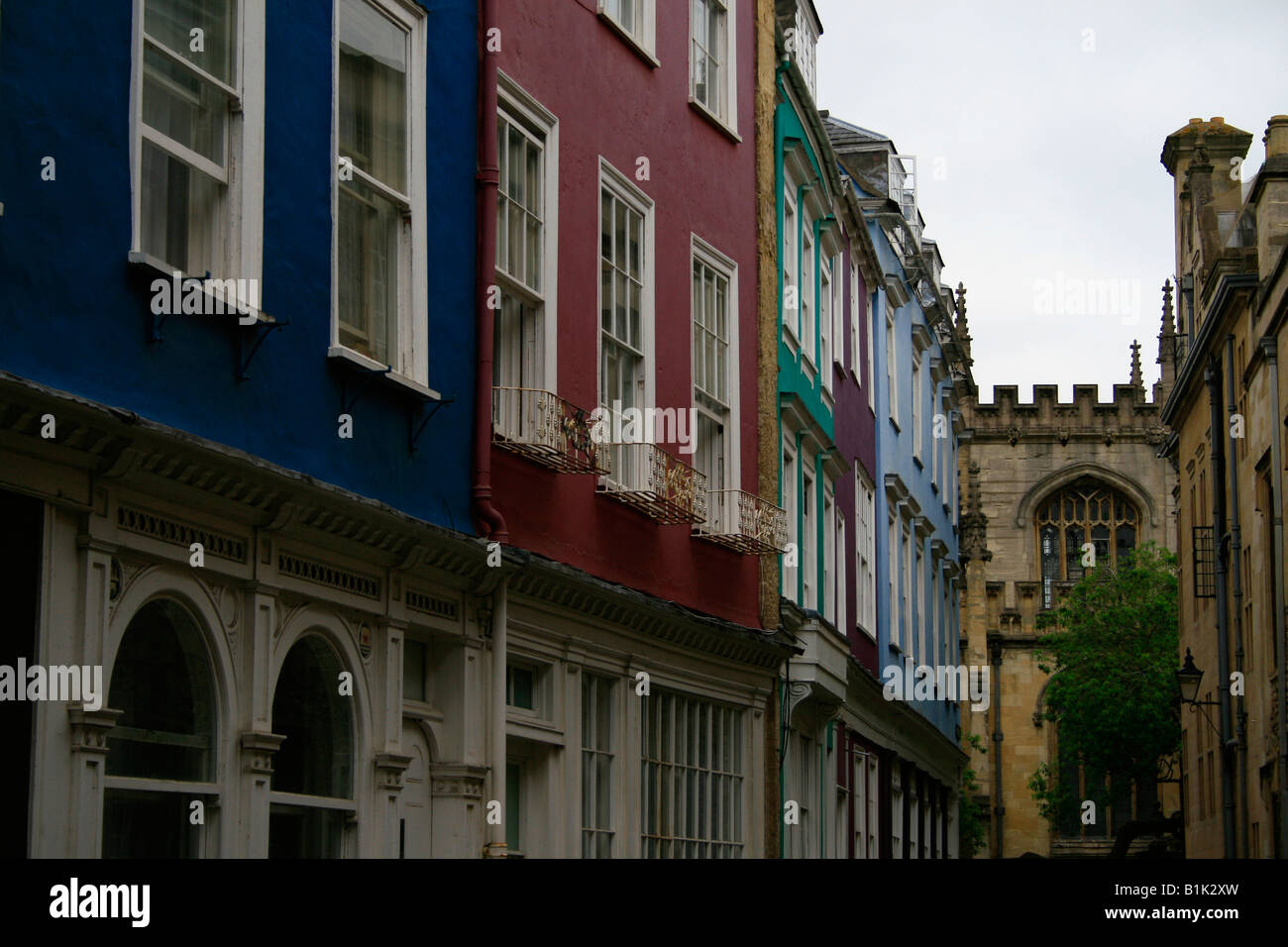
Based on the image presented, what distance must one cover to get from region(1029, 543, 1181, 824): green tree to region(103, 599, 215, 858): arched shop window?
39.6 meters

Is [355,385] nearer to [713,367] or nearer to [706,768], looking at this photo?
[706,768]

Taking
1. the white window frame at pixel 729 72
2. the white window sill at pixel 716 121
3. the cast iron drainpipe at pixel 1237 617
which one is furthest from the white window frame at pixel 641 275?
the cast iron drainpipe at pixel 1237 617

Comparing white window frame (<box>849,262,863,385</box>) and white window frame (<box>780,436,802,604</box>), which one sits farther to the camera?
white window frame (<box>849,262,863,385</box>)

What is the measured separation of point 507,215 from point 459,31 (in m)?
1.40

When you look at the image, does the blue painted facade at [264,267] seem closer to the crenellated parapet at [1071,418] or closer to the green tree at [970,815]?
the green tree at [970,815]

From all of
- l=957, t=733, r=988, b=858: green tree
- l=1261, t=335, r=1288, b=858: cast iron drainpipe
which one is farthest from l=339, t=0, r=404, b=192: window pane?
l=957, t=733, r=988, b=858: green tree

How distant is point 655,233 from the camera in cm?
1791

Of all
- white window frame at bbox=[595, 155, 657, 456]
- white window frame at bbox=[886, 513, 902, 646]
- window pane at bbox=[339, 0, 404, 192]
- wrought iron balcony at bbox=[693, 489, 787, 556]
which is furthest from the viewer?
white window frame at bbox=[886, 513, 902, 646]

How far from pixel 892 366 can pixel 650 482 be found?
16.5 meters

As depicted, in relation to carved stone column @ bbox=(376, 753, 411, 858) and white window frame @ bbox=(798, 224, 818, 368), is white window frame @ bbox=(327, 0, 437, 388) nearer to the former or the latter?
carved stone column @ bbox=(376, 753, 411, 858)

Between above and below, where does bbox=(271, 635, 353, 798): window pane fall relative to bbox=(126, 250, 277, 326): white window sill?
below

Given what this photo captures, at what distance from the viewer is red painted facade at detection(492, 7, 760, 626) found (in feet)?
49.9

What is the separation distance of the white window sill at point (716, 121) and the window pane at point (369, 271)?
6756 mm
